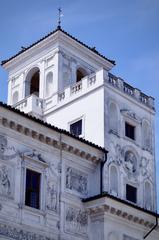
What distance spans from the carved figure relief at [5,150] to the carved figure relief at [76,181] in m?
3.08

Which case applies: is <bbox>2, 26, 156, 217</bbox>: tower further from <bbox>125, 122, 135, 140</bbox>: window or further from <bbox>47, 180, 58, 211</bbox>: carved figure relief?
<bbox>47, 180, 58, 211</bbox>: carved figure relief

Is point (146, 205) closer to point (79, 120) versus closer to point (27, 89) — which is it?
point (79, 120)

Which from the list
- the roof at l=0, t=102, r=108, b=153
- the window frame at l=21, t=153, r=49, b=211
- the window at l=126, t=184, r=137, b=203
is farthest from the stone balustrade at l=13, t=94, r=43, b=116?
the window frame at l=21, t=153, r=49, b=211

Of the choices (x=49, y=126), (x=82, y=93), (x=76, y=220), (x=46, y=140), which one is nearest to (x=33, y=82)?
(x=82, y=93)

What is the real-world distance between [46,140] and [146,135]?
719 centimetres

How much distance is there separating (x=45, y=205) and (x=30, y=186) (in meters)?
0.97

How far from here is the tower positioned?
1179 inches

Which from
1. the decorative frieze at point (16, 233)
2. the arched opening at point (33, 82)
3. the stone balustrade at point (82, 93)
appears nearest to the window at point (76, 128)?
the stone balustrade at point (82, 93)

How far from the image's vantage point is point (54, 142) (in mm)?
27312

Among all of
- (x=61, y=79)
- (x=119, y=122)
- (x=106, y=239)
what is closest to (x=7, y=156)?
(x=106, y=239)

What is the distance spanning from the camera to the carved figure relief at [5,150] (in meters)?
25.1

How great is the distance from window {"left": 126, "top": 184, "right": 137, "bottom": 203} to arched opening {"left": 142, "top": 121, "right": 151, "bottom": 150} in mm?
2657

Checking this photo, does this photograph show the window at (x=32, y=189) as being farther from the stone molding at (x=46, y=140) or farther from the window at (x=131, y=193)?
the window at (x=131, y=193)

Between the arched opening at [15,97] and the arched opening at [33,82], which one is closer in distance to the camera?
the arched opening at [33,82]
